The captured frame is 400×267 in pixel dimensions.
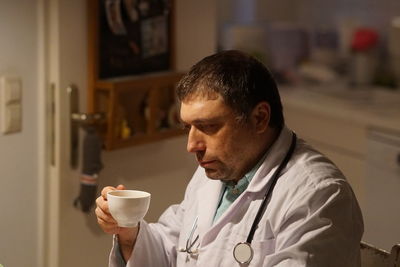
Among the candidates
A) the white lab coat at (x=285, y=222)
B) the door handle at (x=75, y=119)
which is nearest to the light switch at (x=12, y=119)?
the door handle at (x=75, y=119)

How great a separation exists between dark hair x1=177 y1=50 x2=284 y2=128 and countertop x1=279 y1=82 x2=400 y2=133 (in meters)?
1.86

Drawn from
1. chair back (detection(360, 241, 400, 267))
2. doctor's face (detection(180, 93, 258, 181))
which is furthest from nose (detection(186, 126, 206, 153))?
chair back (detection(360, 241, 400, 267))

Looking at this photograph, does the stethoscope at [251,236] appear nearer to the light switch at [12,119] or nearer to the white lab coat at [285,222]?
the white lab coat at [285,222]

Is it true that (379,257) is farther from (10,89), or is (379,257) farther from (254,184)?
(10,89)

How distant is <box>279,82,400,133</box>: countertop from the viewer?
349cm

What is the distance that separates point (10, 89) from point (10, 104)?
0.15ft

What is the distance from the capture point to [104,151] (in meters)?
2.60

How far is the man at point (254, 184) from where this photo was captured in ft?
5.12

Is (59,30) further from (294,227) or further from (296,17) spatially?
(296,17)

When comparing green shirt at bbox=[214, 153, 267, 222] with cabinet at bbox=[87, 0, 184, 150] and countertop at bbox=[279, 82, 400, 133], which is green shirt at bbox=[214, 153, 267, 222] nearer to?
cabinet at bbox=[87, 0, 184, 150]

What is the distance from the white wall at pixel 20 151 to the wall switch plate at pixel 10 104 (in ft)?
0.06

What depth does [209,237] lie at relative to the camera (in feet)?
5.61

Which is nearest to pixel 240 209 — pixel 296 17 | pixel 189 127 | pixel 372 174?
pixel 189 127

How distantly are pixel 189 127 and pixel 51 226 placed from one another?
1061 millimetres
